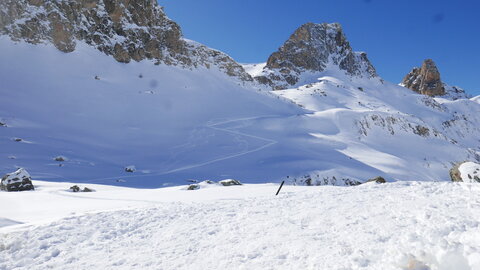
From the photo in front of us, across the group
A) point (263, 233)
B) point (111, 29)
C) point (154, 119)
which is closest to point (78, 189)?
point (263, 233)

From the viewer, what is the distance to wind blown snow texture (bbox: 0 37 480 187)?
18.8m

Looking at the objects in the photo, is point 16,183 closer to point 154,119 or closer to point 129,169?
point 129,169

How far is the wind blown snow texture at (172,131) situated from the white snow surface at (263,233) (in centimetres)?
895

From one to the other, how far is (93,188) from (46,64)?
24179 mm

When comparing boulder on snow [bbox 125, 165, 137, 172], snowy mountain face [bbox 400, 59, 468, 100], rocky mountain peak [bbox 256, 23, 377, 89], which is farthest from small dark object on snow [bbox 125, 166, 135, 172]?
snowy mountain face [bbox 400, 59, 468, 100]

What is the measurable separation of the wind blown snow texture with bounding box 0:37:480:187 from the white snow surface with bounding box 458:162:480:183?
24.6ft

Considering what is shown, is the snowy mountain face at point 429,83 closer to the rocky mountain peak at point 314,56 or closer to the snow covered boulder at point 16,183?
the rocky mountain peak at point 314,56

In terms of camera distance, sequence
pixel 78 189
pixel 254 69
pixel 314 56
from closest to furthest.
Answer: pixel 78 189 → pixel 314 56 → pixel 254 69

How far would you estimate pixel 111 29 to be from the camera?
41.1 meters

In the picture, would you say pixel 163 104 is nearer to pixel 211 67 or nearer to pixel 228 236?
pixel 211 67

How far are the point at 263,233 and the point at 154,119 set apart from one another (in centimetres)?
2447

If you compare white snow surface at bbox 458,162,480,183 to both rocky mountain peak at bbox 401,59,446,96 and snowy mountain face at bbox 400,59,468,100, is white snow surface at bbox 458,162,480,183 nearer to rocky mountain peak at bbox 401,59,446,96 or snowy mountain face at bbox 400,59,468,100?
snowy mountain face at bbox 400,59,468,100

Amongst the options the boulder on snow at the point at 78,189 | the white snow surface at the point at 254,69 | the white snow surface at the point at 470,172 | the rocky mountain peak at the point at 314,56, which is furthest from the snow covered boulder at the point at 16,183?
the white snow surface at the point at 254,69

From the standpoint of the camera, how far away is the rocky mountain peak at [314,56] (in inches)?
3488
